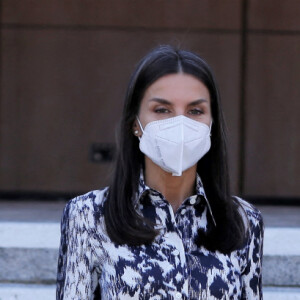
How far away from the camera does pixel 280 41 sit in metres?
8.07

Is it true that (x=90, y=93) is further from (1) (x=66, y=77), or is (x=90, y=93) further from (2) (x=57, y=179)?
(2) (x=57, y=179)

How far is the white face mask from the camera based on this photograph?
2.76 m

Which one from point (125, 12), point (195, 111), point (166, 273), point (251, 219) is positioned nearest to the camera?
point (166, 273)

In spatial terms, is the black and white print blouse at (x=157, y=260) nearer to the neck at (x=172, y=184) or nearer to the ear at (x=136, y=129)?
the neck at (x=172, y=184)

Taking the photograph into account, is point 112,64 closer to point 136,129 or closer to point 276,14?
point 276,14

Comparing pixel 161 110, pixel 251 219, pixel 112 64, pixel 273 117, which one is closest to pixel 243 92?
pixel 273 117

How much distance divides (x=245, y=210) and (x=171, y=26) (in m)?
5.29

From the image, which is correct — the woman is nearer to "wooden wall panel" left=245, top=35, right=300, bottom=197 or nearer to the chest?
the chest

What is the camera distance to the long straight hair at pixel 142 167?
9.09ft

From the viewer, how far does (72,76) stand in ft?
26.6

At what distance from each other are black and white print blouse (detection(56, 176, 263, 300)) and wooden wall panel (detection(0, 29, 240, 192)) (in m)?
5.24

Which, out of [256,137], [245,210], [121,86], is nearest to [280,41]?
[256,137]

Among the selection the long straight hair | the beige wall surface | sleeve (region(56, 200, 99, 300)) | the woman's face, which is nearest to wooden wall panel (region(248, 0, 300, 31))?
the beige wall surface

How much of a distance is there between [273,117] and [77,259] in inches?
218
